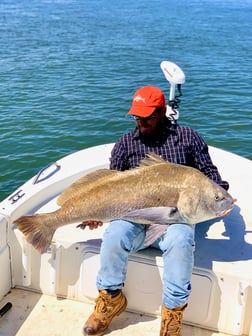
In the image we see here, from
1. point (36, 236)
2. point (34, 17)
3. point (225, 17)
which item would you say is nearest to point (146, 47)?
point (34, 17)

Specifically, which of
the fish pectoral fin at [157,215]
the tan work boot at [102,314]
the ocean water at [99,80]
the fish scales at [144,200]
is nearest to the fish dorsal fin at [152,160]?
the fish scales at [144,200]

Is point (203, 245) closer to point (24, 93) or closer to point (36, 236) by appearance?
point (36, 236)

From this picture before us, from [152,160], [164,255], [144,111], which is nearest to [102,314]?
[164,255]

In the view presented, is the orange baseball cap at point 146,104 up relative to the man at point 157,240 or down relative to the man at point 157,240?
up

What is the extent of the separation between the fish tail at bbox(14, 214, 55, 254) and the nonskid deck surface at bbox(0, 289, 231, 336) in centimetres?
62

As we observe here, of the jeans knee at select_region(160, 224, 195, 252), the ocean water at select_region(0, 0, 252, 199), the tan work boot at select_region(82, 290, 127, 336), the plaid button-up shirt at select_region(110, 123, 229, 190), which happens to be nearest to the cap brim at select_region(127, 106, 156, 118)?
the plaid button-up shirt at select_region(110, 123, 229, 190)

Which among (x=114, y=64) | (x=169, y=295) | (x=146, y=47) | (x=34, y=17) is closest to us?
(x=169, y=295)

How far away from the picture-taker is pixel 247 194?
4535 mm

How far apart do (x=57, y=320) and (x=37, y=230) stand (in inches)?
29.5

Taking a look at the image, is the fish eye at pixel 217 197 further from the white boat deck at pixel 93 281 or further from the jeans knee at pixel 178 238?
the white boat deck at pixel 93 281

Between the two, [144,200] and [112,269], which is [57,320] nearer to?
[112,269]

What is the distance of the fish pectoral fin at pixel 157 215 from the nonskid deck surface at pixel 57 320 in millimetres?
835

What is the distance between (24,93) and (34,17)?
607 inches

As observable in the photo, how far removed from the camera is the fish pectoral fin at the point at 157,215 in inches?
130
